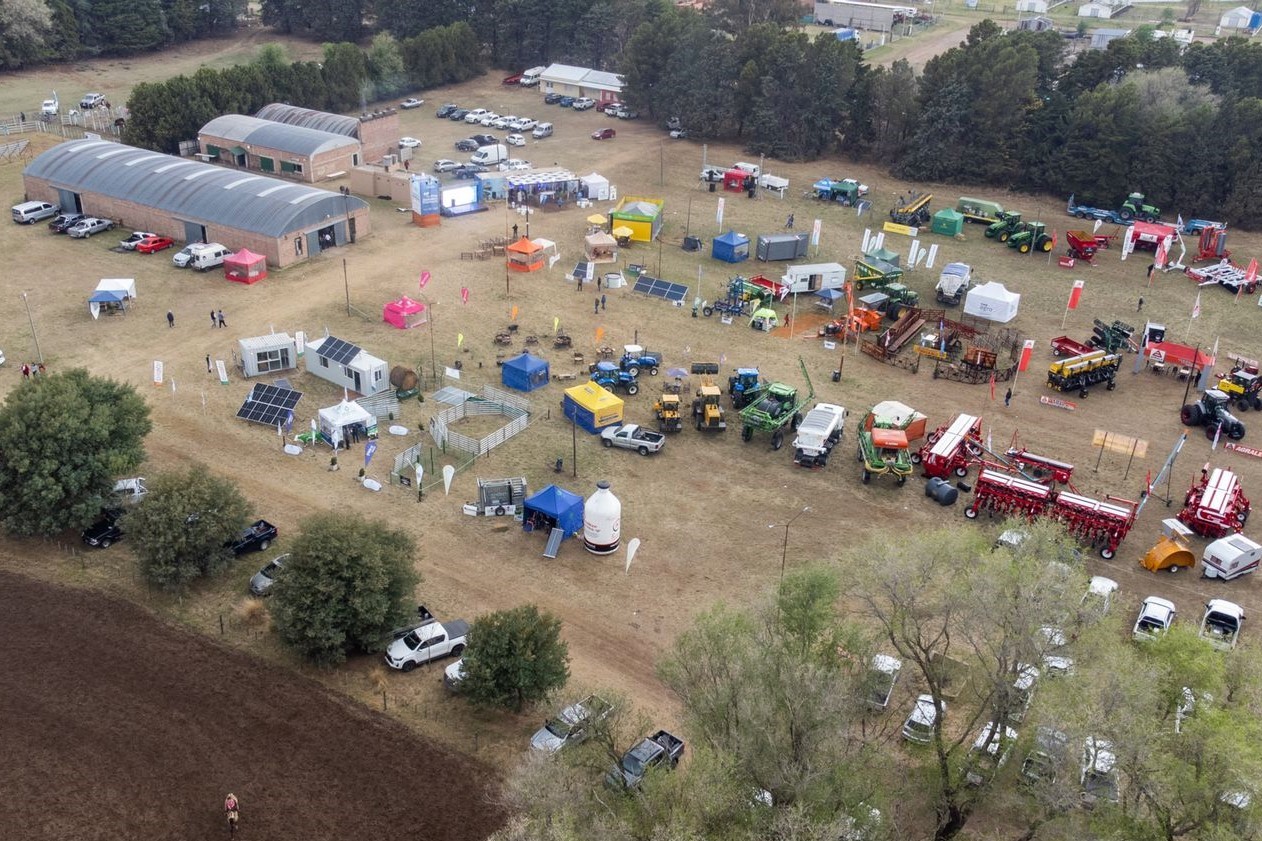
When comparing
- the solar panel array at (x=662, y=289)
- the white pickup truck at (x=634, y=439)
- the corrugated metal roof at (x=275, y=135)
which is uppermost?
the corrugated metal roof at (x=275, y=135)

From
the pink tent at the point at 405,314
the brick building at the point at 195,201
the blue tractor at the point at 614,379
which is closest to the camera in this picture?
the blue tractor at the point at 614,379

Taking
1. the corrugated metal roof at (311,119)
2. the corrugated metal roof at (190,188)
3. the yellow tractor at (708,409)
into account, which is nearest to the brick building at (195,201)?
the corrugated metal roof at (190,188)

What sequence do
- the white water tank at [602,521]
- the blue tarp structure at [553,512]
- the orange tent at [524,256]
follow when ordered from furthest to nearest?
1. the orange tent at [524,256]
2. the blue tarp structure at [553,512]
3. the white water tank at [602,521]

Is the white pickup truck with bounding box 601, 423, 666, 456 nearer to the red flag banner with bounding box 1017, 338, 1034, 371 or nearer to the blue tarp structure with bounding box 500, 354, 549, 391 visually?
the blue tarp structure with bounding box 500, 354, 549, 391

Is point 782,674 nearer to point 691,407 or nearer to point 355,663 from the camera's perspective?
point 355,663

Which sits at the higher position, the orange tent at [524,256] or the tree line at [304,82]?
the tree line at [304,82]

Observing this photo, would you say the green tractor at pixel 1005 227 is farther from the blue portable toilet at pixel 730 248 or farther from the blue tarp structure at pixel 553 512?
the blue tarp structure at pixel 553 512

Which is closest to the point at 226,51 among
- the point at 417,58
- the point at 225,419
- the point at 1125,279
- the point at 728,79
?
the point at 417,58
